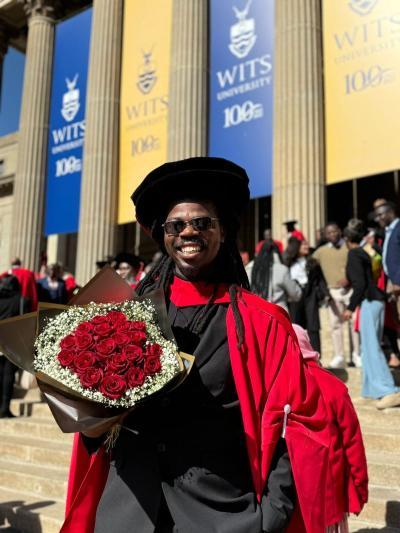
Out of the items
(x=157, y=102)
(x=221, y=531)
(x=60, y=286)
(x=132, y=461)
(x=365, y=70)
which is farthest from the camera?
(x=157, y=102)

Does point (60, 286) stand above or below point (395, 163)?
below

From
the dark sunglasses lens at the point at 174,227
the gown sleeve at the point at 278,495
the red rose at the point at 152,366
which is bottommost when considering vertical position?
the gown sleeve at the point at 278,495

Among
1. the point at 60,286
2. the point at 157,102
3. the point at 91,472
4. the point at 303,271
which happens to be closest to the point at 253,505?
the point at 91,472

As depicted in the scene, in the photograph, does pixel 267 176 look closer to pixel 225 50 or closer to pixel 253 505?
pixel 225 50

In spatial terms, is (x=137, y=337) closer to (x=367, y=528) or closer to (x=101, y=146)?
(x=367, y=528)

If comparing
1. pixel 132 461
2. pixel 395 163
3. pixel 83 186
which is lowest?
pixel 132 461

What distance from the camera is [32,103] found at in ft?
60.8

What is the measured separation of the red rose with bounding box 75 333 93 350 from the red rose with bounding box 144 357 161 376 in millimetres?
170

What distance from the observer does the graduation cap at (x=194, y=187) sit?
73.7 inches

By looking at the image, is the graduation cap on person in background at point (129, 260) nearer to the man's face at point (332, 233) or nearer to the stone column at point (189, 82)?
the man's face at point (332, 233)

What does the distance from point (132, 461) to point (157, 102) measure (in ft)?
45.6

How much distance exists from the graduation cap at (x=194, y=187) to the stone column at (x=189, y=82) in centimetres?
1165

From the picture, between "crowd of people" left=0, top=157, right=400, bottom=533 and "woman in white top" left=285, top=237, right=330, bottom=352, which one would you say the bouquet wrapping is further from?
"woman in white top" left=285, top=237, right=330, bottom=352

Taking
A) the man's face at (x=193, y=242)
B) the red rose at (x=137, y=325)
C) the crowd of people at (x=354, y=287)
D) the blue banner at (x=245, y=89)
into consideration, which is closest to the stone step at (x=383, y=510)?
the crowd of people at (x=354, y=287)
